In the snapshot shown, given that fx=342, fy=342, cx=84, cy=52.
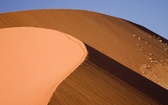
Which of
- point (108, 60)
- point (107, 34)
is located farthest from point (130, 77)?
point (107, 34)

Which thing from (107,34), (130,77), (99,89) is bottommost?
(107,34)

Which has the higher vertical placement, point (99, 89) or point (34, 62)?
point (99, 89)

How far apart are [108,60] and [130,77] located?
0.89m

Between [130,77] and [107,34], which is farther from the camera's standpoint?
[107,34]

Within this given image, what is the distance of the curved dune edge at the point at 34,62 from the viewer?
22.1 feet

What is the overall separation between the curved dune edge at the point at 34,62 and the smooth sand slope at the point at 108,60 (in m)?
0.30

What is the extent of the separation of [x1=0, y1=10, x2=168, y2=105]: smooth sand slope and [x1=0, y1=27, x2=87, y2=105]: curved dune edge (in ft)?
0.98

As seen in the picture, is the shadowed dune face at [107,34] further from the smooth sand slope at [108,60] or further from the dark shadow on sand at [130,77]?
the dark shadow on sand at [130,77]

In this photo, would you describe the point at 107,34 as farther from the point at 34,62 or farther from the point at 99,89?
the point at 99,89

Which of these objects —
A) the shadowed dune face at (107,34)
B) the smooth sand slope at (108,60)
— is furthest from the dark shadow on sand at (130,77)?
the shadowed dune face at (107,34)

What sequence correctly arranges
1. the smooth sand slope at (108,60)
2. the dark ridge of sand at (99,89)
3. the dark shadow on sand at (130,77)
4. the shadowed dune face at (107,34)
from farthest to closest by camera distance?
the shadowed dune face at (107,34) → the dark shadow on sand at (130,77) → the smooth sand slope at (108,60) → the dark ridge of sand at (99,89)

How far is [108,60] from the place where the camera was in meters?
9.88

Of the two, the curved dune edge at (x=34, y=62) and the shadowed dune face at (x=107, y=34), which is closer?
the curved dune edge at (x=34, y=62)

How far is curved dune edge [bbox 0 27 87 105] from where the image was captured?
6.73m
